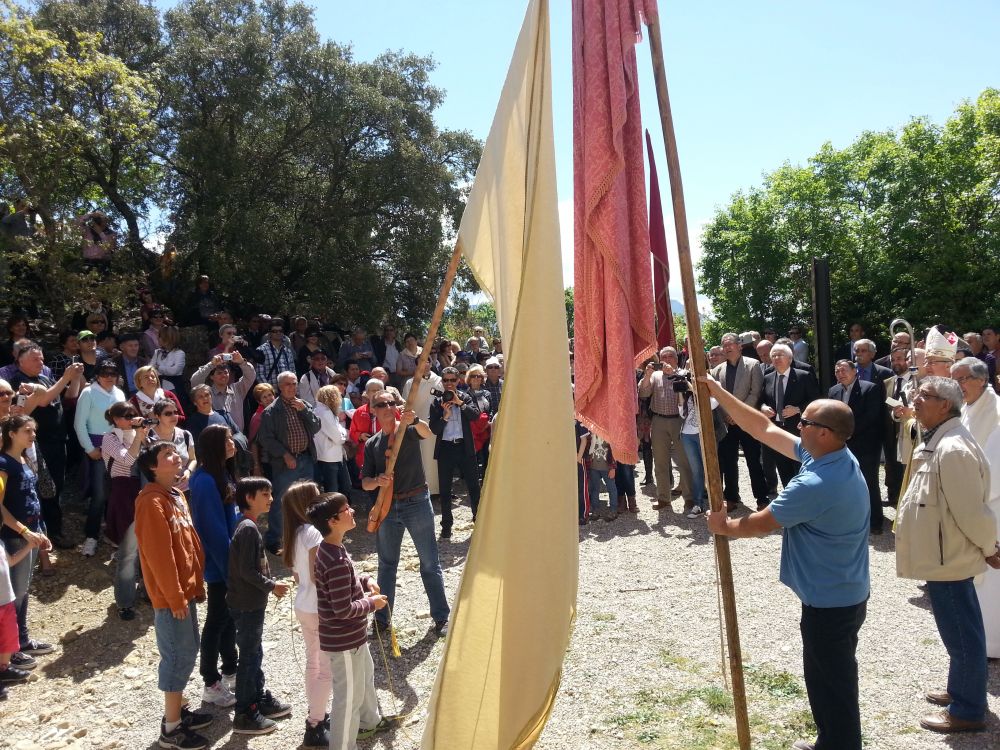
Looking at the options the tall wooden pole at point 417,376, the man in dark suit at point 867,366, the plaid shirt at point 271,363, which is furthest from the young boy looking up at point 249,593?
the man in dark suit at point 867,366

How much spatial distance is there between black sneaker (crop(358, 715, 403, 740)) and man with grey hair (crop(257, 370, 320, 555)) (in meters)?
3.95

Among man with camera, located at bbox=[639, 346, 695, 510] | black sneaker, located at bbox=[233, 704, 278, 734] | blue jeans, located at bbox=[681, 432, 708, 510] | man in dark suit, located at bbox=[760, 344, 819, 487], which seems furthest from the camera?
man with camera, located at bbox=[639, 346, 695, 510]

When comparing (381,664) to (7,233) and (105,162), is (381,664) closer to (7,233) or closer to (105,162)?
(7,233)

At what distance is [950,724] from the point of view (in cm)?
418

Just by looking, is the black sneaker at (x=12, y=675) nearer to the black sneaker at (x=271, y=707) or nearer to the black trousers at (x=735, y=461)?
the black sneaker at (x=271, y=707)

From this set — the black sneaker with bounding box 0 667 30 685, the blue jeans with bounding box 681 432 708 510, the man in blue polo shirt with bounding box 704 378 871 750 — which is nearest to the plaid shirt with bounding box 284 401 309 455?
the black sneaker with bounding box 0 667 30 685

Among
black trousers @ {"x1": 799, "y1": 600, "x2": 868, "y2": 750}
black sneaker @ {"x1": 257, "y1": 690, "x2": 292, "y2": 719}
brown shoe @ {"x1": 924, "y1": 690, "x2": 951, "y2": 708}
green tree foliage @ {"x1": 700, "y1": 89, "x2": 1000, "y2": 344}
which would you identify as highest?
green tree foliage @ {"x1": 700, "y1": 89, "x2": 1000, "y2": 344}

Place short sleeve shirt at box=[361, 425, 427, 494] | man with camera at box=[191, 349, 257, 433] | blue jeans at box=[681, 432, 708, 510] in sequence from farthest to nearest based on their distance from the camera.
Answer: blue jeans at box=[681, 432, 708, 510] < man with camera at box=[191, 349, 257, 433] < short sleeve shirt at box=[361, 425, 427, 494]

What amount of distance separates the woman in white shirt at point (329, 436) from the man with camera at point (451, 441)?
1121 millimetres

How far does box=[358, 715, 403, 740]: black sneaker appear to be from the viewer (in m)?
4.51

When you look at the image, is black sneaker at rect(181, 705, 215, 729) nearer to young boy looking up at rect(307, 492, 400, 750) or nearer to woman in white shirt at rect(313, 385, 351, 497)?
young boy looking up at rect(307, 492, 400, 750)

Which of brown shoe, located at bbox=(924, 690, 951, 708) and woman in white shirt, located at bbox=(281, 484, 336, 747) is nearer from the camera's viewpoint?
woman in white shirt, located at bbox=(281, 484, 336, 747)

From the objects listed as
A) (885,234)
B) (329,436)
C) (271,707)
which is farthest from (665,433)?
(885,234)

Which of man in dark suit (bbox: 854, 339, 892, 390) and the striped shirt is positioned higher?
man in dark suit (bbox: 854, 339, 892, 390)
